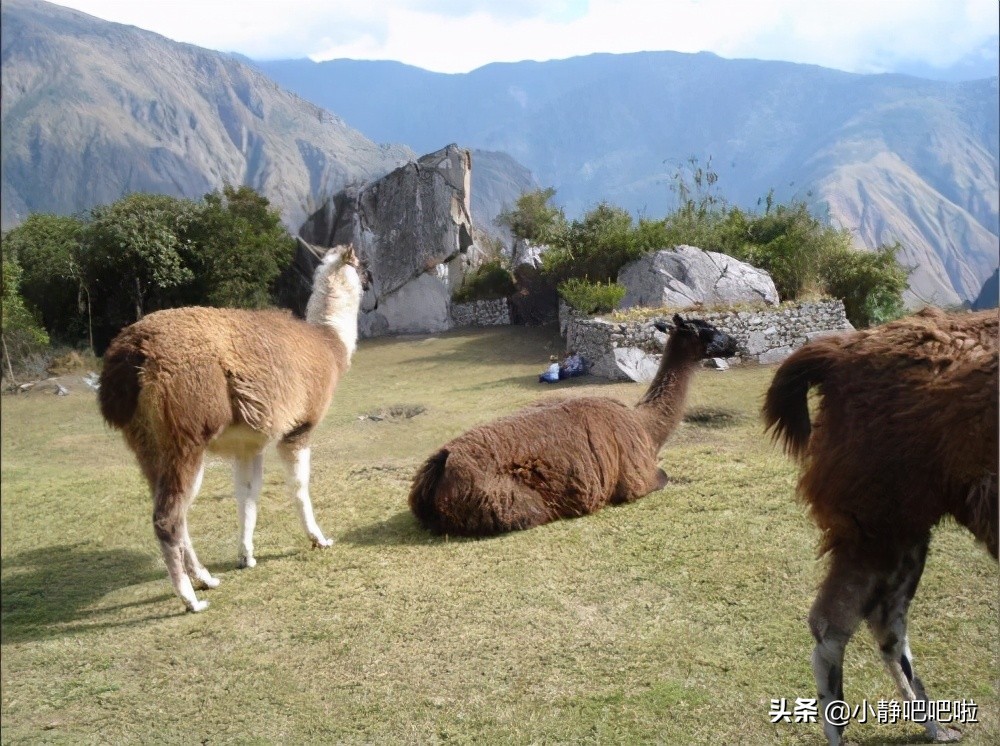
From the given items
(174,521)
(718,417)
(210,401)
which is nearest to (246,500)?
(174,521)

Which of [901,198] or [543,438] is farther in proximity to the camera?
[543,438]

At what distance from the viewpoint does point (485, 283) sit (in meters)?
4.15

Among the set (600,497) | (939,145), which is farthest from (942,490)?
(939,145)

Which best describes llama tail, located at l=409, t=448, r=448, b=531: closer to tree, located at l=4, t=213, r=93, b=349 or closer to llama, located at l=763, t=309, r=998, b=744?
tree, located at l=4, t=213, r=93, b=349

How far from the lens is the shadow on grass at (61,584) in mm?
2635

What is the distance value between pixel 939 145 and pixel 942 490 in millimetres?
2216

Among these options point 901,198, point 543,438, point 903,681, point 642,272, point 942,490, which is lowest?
point 903,681

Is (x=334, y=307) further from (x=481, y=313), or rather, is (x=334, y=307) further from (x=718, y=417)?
(x=718, y=417)

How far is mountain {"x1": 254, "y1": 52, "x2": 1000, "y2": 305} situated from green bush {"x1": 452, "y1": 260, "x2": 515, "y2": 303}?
21.1 inches

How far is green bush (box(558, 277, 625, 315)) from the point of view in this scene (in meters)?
4.37

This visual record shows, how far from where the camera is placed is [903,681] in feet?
5.94

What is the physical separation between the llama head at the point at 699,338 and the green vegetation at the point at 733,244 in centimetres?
52

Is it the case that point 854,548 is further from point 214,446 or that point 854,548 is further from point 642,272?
point 642,272

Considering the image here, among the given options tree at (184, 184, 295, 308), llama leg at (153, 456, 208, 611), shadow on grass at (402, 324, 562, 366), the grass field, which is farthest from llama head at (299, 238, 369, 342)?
llama leg at (153, 456, 208, 611)
